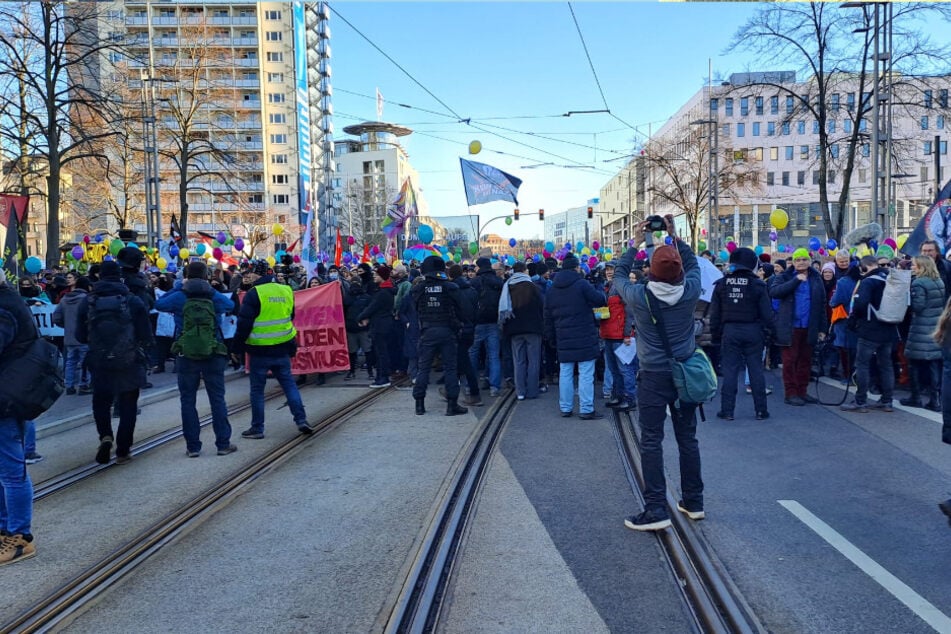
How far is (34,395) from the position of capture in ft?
15.4

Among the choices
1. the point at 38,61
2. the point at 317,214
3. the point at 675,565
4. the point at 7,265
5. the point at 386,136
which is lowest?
the point at 675,565

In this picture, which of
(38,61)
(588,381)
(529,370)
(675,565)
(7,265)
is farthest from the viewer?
(38,61)

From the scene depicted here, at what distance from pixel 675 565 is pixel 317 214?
37.0m

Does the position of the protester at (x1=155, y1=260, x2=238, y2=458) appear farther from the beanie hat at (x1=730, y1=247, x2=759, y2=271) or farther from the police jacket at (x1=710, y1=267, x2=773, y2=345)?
the beanie hat at (x1=730, y1=247, x2=759, y2=271)

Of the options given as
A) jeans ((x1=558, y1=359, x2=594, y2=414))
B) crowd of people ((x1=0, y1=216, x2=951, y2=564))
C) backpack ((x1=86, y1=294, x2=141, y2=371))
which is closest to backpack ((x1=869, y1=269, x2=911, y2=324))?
crowd of people ((x1=0, y1=216, x2=951, y2=564))

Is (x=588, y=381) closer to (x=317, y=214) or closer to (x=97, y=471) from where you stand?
(x=97, y=471)

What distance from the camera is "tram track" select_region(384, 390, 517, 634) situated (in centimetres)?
369

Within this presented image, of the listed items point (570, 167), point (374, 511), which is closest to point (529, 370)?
point (374, 511)

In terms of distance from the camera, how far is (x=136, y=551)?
4.69m

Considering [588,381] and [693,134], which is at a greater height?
[693,134]

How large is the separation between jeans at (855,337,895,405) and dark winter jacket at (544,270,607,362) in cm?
316

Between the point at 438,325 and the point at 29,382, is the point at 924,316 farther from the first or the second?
the point at 29,382

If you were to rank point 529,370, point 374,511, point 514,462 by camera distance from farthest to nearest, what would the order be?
point 529,370 < point 514,462 < point 374,511

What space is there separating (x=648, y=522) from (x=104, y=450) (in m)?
5.18
